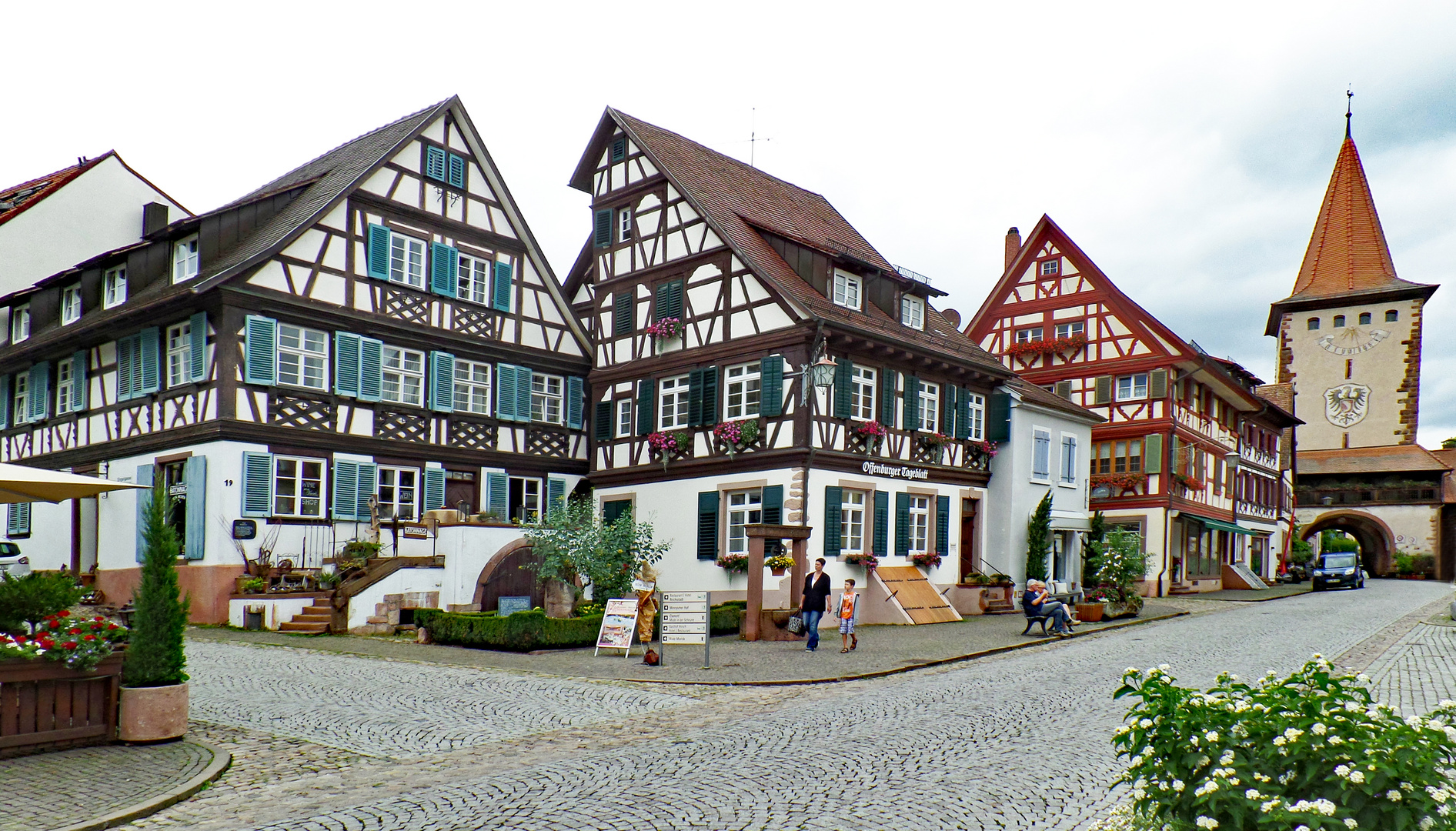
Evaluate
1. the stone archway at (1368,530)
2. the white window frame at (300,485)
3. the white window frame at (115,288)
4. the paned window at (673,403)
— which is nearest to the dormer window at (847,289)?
the paned window at (673,403)

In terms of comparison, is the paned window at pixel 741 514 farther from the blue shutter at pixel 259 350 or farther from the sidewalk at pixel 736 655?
the blue shutter at pixel 259 350

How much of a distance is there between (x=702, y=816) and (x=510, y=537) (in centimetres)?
1845

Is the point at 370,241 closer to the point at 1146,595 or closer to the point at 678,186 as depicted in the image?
the point at 678,186

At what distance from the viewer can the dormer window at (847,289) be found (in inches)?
1152

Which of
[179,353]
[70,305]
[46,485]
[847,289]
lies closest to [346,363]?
[179,353]

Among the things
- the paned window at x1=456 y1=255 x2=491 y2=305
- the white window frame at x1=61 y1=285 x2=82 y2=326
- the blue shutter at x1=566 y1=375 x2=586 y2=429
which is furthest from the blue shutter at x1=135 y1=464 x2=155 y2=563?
the blue shutter at x1=566 y1=375 x2=586 y2=429

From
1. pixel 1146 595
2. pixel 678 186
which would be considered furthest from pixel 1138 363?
pixel 678 186

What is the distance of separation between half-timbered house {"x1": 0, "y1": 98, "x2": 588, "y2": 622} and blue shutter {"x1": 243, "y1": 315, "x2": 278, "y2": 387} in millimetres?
44

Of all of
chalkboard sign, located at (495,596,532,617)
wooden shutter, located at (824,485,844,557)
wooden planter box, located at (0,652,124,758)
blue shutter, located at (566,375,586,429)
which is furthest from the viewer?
blue shutter, located at (566,375,586,429)

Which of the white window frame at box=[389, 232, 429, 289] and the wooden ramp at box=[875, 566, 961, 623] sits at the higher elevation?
the white window frame at box=[389, 232, 429, 289]

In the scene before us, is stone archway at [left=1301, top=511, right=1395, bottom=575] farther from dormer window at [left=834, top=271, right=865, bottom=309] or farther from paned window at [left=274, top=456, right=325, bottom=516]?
paned window at [left=274, top=456, right=325, bottom=516]

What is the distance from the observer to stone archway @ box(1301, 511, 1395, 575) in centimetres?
6172

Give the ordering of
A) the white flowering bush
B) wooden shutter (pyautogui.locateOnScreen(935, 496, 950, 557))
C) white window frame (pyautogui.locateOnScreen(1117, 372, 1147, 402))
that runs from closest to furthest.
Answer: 1. the white flowering bush
2. wooden shutter (pyautogui.locateOnScreen(935, 496, 950, 557))
3. white window frame (pyautogui.locateOnScreen(1117, 372, 1147, 402))

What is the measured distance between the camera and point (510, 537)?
26.0 meters
